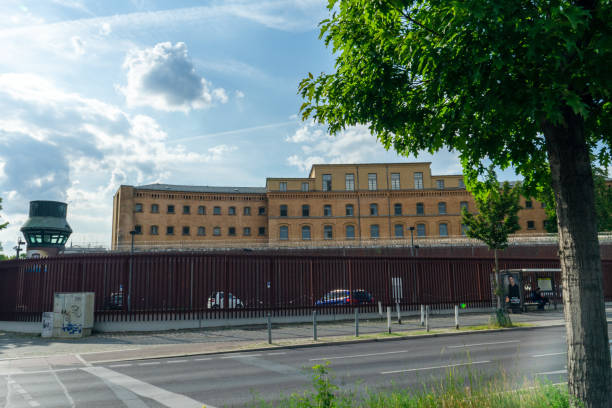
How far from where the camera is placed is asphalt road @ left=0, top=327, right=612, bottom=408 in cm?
771

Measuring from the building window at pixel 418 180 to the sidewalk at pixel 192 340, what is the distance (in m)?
48.7

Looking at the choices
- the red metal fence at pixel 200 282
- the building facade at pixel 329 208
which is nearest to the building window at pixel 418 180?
the building facade at pixel 329 208

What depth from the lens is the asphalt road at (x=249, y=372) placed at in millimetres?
7707

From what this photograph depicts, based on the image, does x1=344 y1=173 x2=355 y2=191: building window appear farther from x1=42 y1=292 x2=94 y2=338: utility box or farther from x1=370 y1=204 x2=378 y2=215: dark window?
x1=42 y1=292 x2=94 y2=338: utility box

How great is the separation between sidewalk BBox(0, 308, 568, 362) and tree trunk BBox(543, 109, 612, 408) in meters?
10.7

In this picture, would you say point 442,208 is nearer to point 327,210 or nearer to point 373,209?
point 373,209

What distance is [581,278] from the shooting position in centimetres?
448

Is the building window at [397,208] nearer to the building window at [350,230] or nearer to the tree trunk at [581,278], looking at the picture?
the building window at [350,230]

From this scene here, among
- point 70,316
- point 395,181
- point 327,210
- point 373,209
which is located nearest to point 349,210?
point 327,210

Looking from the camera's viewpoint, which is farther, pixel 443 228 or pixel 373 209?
pixel 373 209

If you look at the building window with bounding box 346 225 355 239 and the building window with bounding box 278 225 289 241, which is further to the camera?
the building window with bounding box 346 225 355 239

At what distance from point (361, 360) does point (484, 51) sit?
29.8ft

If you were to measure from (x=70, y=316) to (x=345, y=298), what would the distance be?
1267 centimetres

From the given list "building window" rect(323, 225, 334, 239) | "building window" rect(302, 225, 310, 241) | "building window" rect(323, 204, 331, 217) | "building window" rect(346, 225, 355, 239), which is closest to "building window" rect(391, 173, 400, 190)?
"building window" rect(346, 225, 355, 239)
